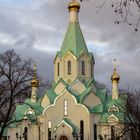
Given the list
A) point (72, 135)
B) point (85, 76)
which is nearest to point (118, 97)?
point (85, 76)

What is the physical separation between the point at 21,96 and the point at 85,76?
24771mm

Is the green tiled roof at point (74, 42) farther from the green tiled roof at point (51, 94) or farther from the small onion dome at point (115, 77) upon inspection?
the green tiled roof at point (51, 94)

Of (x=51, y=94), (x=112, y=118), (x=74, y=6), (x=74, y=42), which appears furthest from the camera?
(x=74, y=6)

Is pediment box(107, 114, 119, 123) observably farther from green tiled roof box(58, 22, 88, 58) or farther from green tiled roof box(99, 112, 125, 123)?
green tiled roof box(58, 22, 88, 58)

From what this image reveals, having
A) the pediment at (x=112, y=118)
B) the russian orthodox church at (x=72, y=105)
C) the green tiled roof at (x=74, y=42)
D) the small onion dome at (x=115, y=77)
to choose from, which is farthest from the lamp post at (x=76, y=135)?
the green tiled roof at (x=74, y=42)

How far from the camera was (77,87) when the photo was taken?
161ft

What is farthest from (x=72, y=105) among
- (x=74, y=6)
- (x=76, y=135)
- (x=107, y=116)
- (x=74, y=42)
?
(x=74, y=6)

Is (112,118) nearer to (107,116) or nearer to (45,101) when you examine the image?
(107,116)

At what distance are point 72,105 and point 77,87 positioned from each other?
2613 mm

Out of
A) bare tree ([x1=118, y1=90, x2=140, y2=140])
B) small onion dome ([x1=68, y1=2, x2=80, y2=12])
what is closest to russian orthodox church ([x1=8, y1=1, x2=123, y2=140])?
small onion dome ([x1=68, y1=2, x2=80, y2=12])

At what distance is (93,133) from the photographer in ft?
151

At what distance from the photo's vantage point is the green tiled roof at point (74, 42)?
4984 centimetres

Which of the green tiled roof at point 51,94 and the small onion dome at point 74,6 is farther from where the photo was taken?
the small onion dome at point 74,6

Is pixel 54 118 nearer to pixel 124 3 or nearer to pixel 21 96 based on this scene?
pixel 21 96
